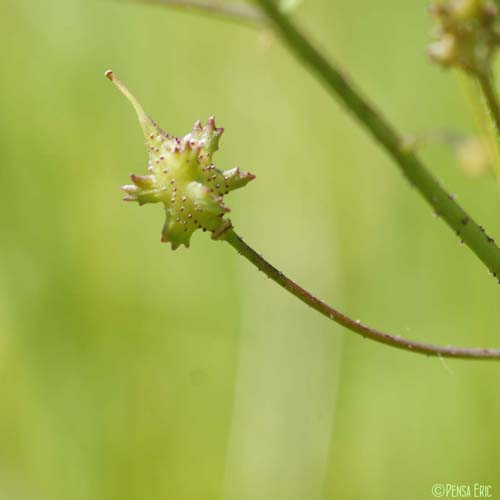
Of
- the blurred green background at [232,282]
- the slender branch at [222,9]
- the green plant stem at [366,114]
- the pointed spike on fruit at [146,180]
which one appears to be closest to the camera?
the green plant stem at [366,114]

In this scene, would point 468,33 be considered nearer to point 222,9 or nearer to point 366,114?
point 366,114

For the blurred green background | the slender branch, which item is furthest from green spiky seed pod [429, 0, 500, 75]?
the blurred green background

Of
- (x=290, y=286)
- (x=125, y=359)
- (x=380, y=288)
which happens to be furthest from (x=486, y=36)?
(x=125, y=359)

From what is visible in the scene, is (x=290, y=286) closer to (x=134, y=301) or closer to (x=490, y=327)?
(x=490, y=327)

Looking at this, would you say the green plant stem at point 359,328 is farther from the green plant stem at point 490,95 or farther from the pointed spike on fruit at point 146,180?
→ the green plant stem at point 490,95

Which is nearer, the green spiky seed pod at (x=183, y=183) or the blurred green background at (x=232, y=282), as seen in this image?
the green spiky seed pod at (x=183, y=183)

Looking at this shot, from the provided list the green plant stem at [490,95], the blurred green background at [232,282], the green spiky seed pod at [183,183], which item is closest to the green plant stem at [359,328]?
the green spiky seed pod at [183,183]
